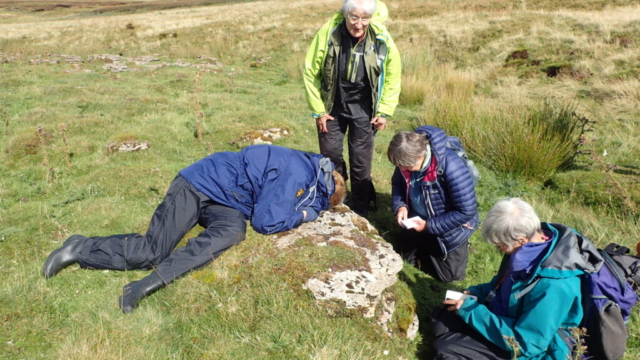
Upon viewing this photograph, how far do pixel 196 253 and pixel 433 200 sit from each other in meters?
2.29

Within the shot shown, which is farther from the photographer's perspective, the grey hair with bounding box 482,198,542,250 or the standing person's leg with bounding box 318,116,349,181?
the standing person's leg with bounding box 318,116,349,181

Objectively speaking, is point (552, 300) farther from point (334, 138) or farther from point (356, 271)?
point (334, 138)

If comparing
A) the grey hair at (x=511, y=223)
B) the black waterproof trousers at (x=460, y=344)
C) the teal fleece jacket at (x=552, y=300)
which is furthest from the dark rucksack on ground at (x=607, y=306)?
the black waterproof trousers at (x=460, y=344)

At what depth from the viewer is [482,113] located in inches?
320

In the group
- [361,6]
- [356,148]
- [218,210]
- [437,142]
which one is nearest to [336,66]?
[361,6]

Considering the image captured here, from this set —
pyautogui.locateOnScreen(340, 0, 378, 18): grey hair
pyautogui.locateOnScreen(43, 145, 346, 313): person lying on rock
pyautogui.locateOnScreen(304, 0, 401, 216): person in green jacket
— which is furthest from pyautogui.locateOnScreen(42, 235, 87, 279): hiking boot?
pyautogui.locateOnScreen(340, 0, 378, 18): grey hair

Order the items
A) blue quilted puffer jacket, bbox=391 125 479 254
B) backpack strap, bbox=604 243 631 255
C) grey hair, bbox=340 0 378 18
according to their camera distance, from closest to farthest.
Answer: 1. backpack strap, bbox=604 243 631 255
2. blue quilted puffer jacket, bbox=391 125 479 254
3. grey hair, bbox=340 0 378 18

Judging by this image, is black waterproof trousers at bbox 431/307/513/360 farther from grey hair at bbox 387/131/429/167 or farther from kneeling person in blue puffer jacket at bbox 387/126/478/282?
grey hair at bbox 387/131/429/167

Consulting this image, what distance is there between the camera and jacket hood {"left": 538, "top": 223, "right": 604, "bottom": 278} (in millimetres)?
2531

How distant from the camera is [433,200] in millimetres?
4152

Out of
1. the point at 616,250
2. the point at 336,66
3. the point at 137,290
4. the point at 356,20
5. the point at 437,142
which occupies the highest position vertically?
the point at 356,20

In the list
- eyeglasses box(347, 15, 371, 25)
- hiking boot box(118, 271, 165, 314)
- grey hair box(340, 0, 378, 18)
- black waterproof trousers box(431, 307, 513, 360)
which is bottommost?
black waterproof trousers box(431, 307, 513, 360)

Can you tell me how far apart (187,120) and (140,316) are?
6433mm

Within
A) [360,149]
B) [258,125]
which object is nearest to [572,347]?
[360,149]
